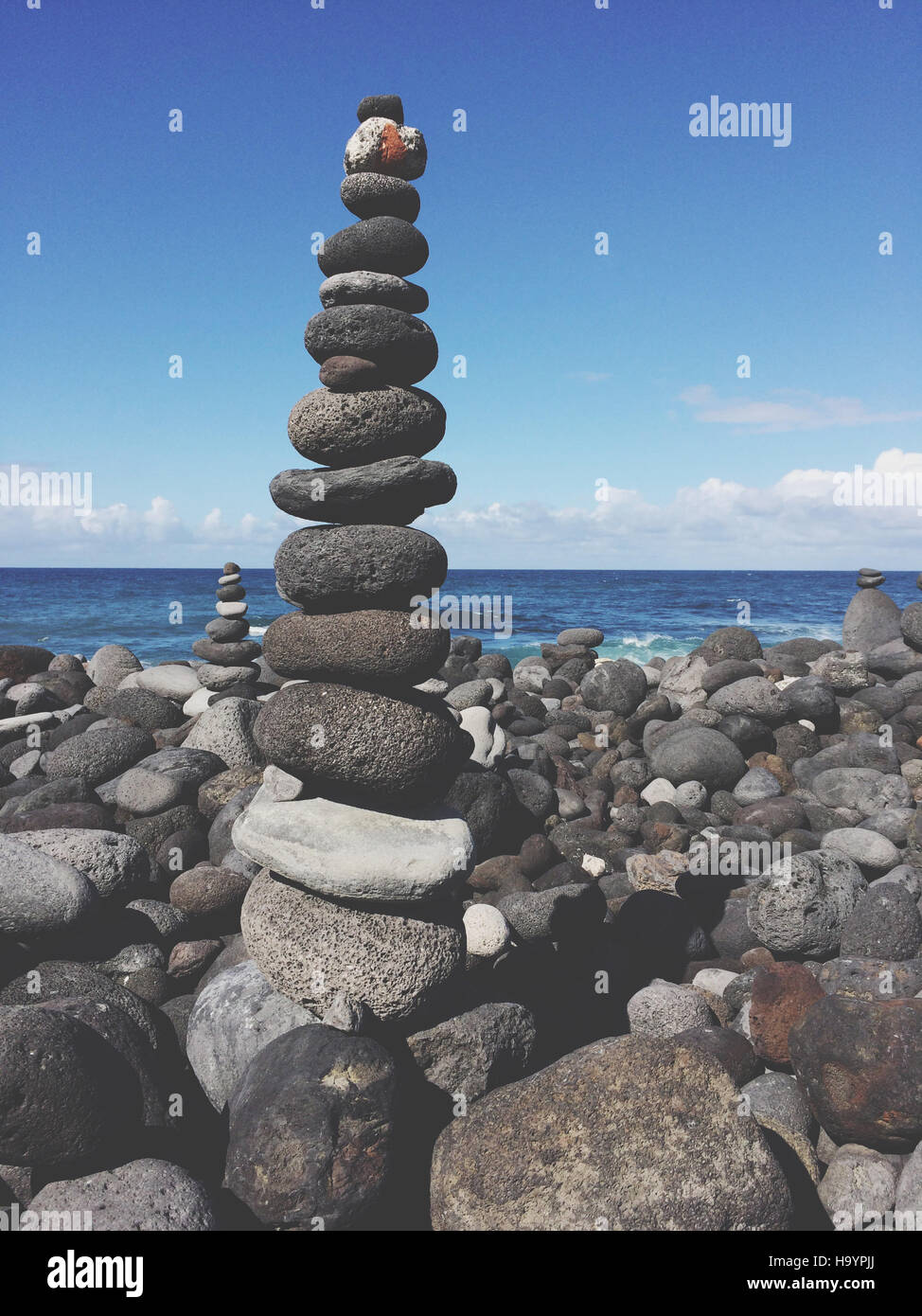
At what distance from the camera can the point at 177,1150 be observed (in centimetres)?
509

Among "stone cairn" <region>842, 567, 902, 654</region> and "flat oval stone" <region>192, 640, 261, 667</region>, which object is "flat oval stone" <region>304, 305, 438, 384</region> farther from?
"stone cairn" <region>842, 567, 902, 654</region>

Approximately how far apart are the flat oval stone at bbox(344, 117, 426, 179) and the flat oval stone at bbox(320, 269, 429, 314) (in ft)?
1.66

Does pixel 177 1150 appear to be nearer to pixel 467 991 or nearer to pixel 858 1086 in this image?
pixel 467 991

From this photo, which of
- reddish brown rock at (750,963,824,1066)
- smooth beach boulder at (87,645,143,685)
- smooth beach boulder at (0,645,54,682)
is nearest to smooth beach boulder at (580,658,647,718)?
reddish brown rock at (750,963,824,1066)

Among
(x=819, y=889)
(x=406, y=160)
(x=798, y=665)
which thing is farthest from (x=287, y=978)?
(x=798, y=665)

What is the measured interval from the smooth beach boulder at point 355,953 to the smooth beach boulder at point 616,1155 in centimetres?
87

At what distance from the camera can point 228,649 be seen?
46.6ft

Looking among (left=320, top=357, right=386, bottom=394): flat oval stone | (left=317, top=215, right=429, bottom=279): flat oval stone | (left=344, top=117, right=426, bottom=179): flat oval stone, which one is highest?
(left=344, top=117, right=426, bottom=179): flat oval stone

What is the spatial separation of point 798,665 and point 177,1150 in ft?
48.1

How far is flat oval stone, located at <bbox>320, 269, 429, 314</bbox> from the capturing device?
19.1ft

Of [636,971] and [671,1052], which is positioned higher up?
[671,1052]

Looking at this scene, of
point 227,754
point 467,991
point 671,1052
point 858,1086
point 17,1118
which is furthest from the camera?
point 227,754

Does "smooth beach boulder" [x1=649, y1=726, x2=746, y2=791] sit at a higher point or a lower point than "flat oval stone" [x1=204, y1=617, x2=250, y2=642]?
lower

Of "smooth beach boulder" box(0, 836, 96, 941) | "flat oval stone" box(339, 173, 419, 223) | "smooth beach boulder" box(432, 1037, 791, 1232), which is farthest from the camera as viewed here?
"smooth beach boulder" box(0, 836, 96, 941)
